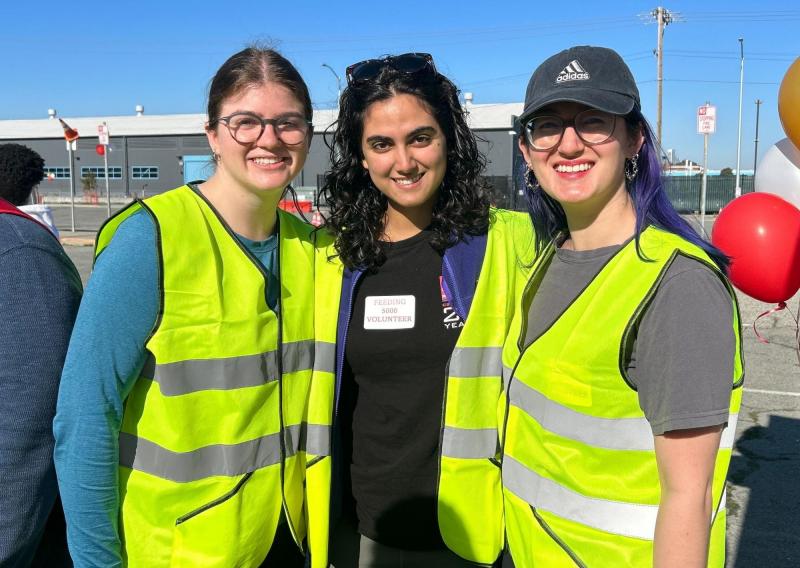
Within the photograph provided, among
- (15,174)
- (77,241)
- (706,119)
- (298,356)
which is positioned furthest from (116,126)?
(298,356)

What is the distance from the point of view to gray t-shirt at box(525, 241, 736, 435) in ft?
4.88

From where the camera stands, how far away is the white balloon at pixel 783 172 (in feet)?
12.0

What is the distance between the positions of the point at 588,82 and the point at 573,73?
2.0 inches

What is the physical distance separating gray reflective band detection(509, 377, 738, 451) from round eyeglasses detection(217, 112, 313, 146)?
1081mm

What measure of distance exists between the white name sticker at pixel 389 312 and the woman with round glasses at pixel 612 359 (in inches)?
17.7

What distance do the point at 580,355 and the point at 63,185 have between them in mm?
56638

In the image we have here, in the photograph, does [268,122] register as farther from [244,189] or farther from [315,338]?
[315,338]

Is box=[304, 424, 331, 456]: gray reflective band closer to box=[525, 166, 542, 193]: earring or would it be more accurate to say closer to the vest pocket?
the vest pocket

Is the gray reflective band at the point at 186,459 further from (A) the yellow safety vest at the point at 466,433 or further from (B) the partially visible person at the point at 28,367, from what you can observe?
(A) the yellow safety vest at the point at 466,433

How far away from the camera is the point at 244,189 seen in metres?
2.16

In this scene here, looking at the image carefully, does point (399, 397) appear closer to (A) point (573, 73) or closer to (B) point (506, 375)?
(B) point (506, 375)

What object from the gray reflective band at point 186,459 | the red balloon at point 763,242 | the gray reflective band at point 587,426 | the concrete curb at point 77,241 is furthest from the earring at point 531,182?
the concrete curb at point 77,241

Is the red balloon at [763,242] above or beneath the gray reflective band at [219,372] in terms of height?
above

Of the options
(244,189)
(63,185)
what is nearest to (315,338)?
(244,189)
